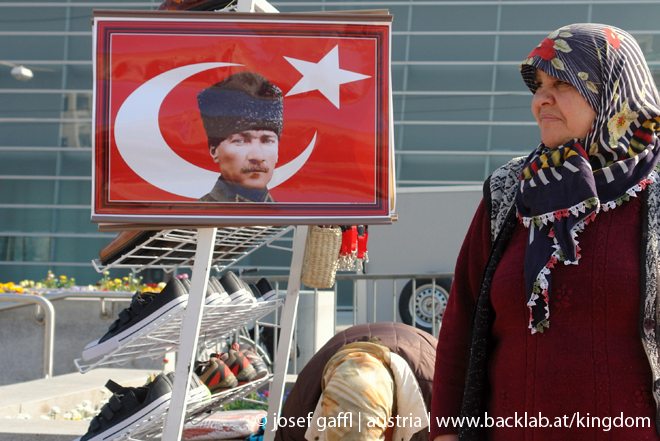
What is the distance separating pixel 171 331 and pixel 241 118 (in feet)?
3.22

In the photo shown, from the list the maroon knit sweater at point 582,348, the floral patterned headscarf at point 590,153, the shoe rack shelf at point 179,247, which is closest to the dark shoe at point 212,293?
the shoe rack shelf at point 179,247

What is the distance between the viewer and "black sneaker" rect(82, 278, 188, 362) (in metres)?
2.39

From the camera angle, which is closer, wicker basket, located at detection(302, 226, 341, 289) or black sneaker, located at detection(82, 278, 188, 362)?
black sneaker, located at detection(82, 278, 188, 362)

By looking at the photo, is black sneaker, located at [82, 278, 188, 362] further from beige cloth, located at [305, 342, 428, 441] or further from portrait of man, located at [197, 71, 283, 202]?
beige cloth, located at [305, 342, 428, 441]

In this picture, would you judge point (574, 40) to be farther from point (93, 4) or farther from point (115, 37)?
point (93, 4)

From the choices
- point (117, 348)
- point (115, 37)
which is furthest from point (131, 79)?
point (117, 348)

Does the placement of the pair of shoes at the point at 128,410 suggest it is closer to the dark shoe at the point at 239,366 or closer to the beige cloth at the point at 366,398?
the beige cloth at the point at 366,398

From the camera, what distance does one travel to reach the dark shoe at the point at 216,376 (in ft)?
10.0

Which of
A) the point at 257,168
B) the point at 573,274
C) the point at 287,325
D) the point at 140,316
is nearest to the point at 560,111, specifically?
the point at 573,274

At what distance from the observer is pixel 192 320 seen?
A: 2.34m

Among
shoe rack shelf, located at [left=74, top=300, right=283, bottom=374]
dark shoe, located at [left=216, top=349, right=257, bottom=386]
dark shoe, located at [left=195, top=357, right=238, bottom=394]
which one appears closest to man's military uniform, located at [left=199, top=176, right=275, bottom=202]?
shoe rack shelf, located at [left=74, top=300, right=283, bottom=374]

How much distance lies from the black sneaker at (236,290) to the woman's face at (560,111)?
160 cm

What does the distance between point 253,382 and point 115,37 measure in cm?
183

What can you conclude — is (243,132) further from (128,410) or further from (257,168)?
(128,410)
